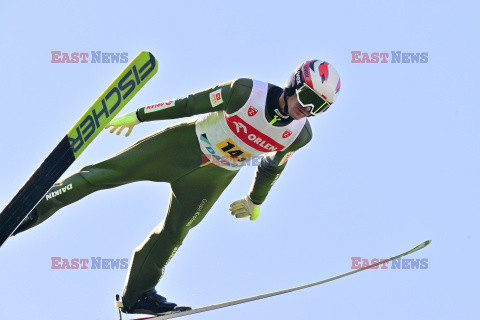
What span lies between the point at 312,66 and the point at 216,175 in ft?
4.87

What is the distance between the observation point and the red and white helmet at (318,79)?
9852 mm

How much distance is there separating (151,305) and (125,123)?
77.7 inches

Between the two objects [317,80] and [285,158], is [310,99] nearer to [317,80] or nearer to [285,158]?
[317,80]

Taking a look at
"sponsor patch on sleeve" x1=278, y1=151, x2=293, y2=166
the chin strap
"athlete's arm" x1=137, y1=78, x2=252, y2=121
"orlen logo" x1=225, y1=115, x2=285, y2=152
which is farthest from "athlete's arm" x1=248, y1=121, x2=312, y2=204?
"athlete's arm" x1=137, y1=78, x2=252, y2=121

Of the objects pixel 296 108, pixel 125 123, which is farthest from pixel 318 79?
pixel 125 123

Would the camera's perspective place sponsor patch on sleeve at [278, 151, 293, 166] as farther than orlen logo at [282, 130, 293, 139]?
Yes

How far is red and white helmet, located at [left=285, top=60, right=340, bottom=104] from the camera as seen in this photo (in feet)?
32.3

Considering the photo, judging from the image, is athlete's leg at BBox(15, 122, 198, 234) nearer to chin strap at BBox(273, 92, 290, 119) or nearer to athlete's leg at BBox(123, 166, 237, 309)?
athlete's leg at BBox(123, 166, 237, 309)

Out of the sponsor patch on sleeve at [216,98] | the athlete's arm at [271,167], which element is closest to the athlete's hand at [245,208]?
the athlete's arm at [271,167]

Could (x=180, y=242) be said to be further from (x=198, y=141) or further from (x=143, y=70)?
(x=143, y=70)

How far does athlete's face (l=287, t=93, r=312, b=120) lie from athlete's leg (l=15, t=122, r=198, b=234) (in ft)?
3.53

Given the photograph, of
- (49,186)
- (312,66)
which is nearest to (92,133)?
(49,186)

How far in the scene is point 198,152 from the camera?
34.3 feet

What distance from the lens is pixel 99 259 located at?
37.7ft
